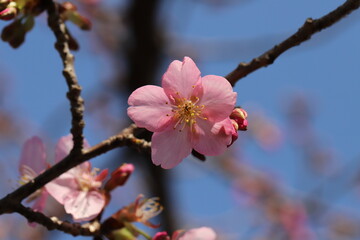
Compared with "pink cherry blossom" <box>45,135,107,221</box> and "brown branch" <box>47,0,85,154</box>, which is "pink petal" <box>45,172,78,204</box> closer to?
Answer: "pink cherry blossom" <box>45,135,107,221</box>

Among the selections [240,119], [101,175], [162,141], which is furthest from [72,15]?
[240,119]

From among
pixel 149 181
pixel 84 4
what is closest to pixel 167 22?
pixel 84 4

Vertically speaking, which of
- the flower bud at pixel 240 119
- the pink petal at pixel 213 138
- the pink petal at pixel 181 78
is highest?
the pink petal at pixel 181 78

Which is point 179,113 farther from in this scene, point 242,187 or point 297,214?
point 242,187

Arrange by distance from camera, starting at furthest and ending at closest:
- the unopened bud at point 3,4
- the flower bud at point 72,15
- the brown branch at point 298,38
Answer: the flower bud at point 72,15 < the unopened bud at point 3,4 < the brown branch at point 298,38


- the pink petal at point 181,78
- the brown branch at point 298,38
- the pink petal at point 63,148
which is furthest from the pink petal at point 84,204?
the brown branch at point 298,38

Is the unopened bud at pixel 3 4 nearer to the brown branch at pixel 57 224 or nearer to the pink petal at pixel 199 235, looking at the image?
the brown branch at pixel 57 224

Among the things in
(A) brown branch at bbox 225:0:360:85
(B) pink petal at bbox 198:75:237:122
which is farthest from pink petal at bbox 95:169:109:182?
(A) brown branch at bbox 225:0:360:85

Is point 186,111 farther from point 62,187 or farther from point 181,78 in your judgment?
point 62,187
